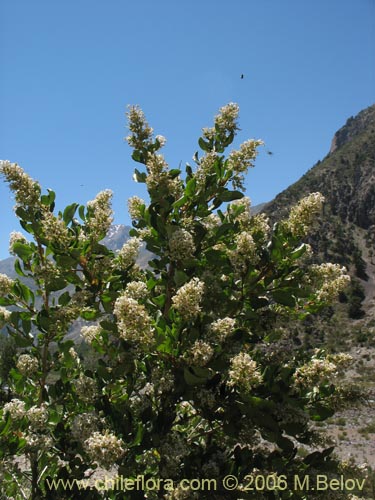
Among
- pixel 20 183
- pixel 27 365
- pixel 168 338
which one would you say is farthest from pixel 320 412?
pixel 20 183

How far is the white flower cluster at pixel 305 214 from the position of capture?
10.7ft

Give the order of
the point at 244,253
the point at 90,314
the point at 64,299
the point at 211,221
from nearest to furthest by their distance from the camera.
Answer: the point at 244,253
the point at 90,314
the point at 64,299
the point at 211,221

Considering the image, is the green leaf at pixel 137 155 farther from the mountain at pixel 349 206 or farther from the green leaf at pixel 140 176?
the mountain at pixel 349 206

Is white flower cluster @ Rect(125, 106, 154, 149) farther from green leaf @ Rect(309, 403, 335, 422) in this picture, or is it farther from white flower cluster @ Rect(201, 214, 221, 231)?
green leaf @ Rect(309, 403, 335, 422)

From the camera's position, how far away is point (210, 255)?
11.3ft

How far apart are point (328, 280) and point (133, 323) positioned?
1.76 meters

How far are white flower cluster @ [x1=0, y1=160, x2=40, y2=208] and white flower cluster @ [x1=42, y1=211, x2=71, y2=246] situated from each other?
248 millimetres

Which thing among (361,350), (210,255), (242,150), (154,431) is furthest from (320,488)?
(361,350)

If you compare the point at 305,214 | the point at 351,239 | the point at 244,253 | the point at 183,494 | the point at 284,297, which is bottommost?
the point at 183,494

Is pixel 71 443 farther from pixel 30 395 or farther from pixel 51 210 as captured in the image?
pixel 51 210

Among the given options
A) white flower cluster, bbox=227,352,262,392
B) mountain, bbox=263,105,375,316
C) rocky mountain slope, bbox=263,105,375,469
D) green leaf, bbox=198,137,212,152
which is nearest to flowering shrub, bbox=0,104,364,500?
white flower cluster, bbox=227,352,262,392

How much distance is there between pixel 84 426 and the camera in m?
2.90

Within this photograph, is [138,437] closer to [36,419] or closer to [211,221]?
[36,419]

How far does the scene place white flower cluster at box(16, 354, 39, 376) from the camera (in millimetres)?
3500
